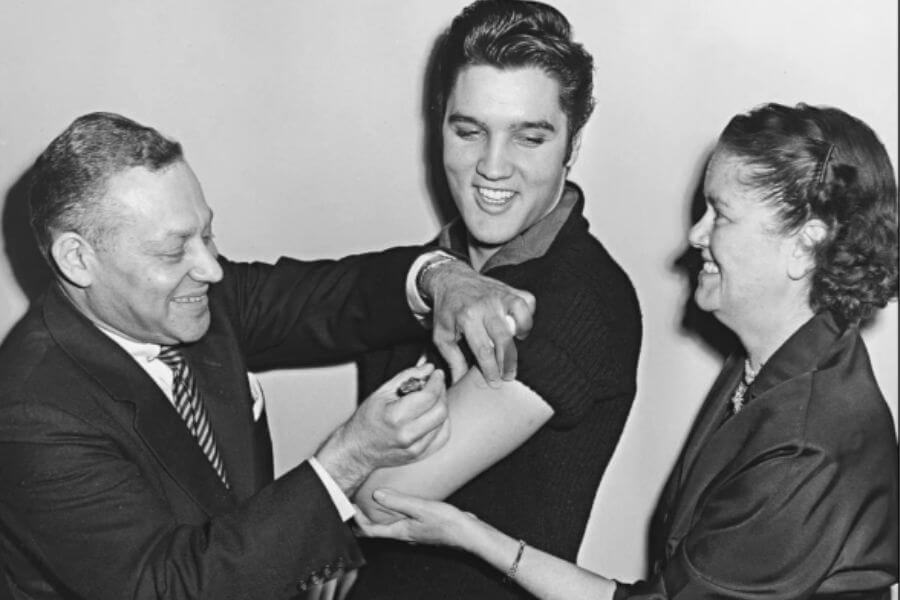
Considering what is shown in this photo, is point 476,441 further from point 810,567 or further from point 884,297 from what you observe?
point 884,297

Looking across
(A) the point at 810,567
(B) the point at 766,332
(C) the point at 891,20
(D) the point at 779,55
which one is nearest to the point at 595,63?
(D) the point at 779,55

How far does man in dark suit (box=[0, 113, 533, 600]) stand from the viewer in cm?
199

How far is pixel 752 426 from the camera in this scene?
2.08 metres

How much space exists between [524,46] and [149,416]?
0.95 meters

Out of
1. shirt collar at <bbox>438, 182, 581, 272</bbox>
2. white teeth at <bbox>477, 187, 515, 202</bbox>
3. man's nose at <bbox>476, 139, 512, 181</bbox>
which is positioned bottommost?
shirt collar at <bbox>438, 182, 581, 272</bbox>

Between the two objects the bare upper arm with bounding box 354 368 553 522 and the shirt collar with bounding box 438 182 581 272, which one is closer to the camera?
the bare upper arm with bounding box 354 368 553 522

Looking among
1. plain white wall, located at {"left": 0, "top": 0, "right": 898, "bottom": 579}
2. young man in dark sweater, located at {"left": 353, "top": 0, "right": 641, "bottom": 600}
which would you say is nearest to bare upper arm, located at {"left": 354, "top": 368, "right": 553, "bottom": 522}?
young man in dark sweater, located at {"left": 353, "top": 0, "right": 641, "bottom": 600}

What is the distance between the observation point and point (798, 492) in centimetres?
193

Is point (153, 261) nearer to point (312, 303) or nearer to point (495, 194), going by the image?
point (312, 303)

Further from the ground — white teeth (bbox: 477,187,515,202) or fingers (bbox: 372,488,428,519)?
white teeth (bbox: 477,187,515,202)

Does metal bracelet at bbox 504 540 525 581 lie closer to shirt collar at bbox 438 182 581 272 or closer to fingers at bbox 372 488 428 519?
fingers at bbox 372 488 428 519

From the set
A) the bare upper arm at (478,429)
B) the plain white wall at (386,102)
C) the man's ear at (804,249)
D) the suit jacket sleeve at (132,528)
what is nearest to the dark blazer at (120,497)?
the suit jacket sleeve at (132,528)

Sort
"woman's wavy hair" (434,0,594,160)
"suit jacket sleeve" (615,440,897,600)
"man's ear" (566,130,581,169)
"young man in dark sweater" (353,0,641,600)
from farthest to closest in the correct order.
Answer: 1. "man's ear" (566,130,581,169)
2. "woman's wavy hair" (434,0,594,160)
3. "young man in dark sweater" (353,0,641,600)
4. "suit jacket sleeve" (615,440,897,600)

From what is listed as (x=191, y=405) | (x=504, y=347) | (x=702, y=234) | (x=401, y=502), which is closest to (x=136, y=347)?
(x=191, y=405)
